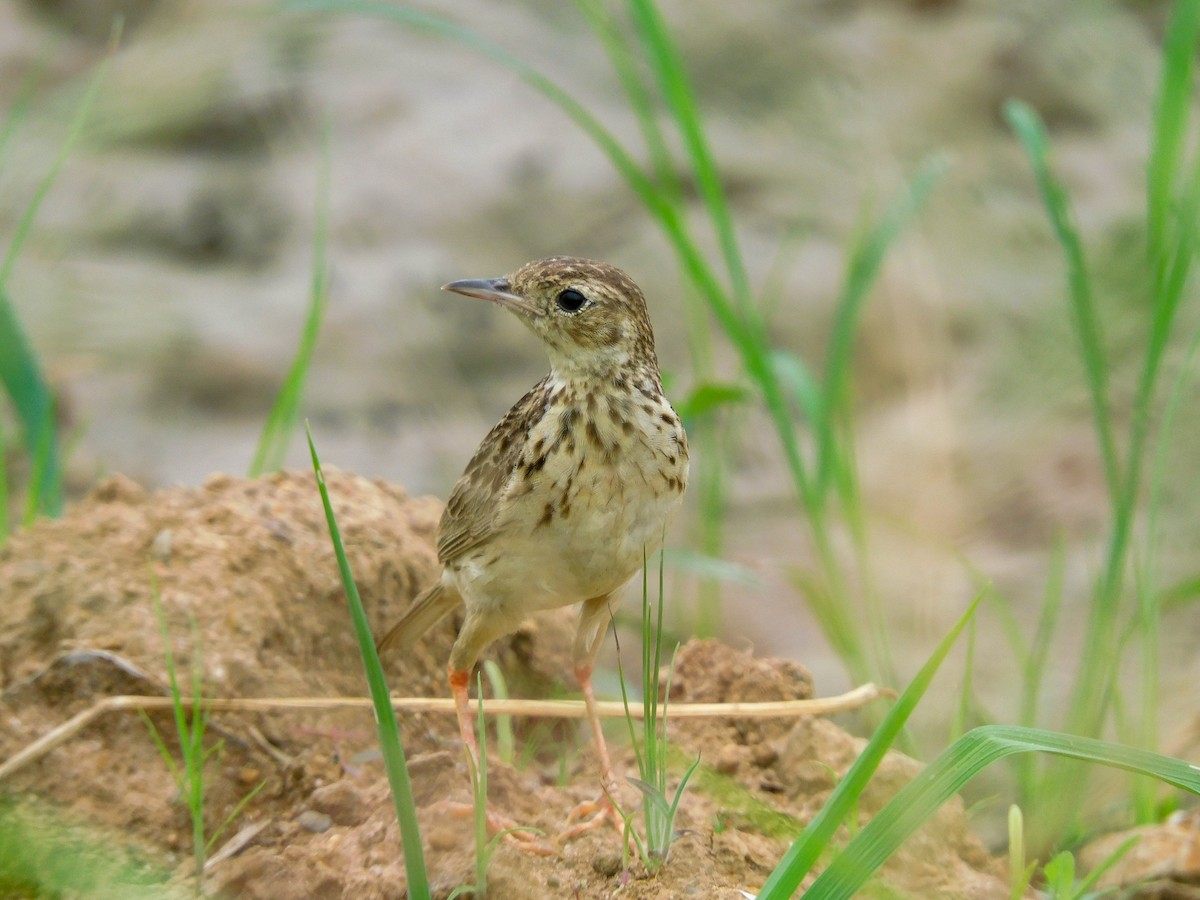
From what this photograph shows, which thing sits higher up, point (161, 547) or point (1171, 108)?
point (1171, 108)

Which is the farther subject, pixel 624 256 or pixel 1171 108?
pixel 624 256

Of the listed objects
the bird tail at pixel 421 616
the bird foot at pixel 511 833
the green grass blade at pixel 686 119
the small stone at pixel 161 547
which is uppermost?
the green grass blade at pixel 686 119

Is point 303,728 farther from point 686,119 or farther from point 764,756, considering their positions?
point 686,119

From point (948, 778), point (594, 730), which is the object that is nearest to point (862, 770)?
point (948, 778)

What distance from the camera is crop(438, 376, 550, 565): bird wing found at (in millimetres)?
2994

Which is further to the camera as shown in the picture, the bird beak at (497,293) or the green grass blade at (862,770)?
the bird beak at (497,293)

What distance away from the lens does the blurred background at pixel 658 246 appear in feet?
5.19

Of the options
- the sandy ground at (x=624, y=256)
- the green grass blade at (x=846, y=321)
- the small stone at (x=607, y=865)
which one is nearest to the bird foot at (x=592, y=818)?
the small stone at (x=607, y=865)

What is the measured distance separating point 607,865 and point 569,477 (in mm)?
→ 803

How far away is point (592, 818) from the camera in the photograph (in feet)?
9.38

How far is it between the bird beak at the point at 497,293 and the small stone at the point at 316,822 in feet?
3.93

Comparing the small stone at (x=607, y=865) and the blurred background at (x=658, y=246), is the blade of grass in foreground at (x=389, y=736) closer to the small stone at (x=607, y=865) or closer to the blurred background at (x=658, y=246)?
the blurred background at (x=658, y=246)

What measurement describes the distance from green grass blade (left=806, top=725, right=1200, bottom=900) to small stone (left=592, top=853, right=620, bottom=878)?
1.99ft

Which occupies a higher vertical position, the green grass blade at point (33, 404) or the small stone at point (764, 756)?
the green grass blade at point (33, 404)
